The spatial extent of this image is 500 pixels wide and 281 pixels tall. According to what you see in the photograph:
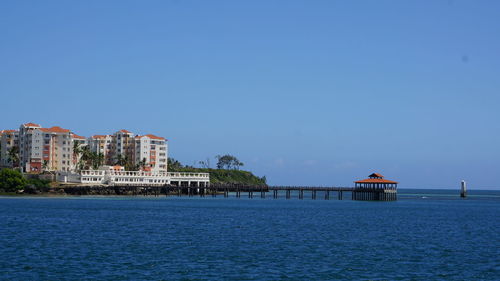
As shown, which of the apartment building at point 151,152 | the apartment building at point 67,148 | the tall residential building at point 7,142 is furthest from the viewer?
the apartment building at point 151,152

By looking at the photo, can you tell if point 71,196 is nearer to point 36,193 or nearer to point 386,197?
point 36,193

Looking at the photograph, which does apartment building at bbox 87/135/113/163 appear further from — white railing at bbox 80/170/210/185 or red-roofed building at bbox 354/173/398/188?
red-roofed building at bbox 354/173/398/188

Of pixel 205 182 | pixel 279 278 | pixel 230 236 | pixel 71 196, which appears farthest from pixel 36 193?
pixel 279 278

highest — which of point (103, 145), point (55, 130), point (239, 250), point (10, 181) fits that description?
point (55, 130)

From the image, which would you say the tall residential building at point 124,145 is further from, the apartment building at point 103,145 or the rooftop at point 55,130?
the rooftop at point 55,130

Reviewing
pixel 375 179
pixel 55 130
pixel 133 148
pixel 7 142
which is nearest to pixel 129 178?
pixel 55 130

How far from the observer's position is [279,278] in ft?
114

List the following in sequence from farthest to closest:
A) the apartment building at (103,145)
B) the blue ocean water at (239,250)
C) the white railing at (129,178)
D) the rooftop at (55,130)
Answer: the apartment building at (103,145)
the rooftop at (55,130)
the white railing at (129,178)
the blue ocean water at (239,250)

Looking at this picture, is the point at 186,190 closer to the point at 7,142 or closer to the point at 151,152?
the point at 151,152

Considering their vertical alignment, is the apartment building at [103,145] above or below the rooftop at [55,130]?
below

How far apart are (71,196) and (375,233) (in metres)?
85.3


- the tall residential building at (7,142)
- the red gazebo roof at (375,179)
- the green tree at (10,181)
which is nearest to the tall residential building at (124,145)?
the tall residential building at (7,142)

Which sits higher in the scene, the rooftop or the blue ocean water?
the rooftop

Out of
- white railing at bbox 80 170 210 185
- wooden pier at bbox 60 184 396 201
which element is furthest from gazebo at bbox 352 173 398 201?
white railing at bbox 80 170 210 185
